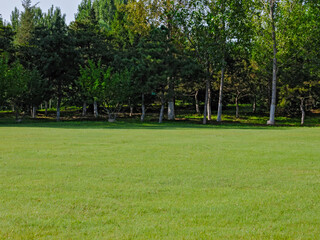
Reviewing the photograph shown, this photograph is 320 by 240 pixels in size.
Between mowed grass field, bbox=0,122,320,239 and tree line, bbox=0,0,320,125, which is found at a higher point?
tree line, bbox=0,0,320,125

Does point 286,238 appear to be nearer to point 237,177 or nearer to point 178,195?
point 178,195

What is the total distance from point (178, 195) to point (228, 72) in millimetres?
48816

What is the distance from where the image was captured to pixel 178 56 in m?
44.2

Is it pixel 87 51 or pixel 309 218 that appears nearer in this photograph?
pixel 309 218

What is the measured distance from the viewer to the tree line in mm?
41781

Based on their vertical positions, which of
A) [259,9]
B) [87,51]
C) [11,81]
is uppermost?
[259,9]

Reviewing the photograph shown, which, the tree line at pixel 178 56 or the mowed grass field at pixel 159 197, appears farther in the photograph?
the tree line at pixel 178 56

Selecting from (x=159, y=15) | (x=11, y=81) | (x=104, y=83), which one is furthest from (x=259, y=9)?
(x=11, y=81)

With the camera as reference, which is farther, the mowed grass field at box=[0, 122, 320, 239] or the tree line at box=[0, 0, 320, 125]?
the tree line at box=[0, 0, 320, 125]

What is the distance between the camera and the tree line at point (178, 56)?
41781 mm

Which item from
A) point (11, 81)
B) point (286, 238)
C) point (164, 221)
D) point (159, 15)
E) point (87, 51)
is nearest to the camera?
point (286, 238)

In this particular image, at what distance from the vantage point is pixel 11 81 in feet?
138

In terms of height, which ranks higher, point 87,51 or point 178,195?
point 87,51

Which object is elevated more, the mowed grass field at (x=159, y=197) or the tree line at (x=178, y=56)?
the tree line at (x=178, y=56)
